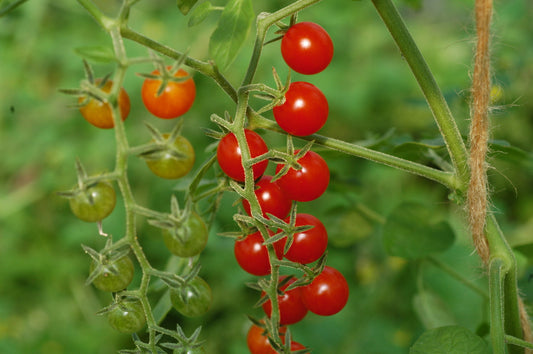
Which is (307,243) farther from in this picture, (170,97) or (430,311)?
(430,311)

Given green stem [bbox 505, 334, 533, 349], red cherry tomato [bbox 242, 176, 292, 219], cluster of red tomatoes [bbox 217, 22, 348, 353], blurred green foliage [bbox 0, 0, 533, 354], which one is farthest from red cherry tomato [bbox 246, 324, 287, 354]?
blurred green foliage [bbox 0, 0, 533, 354]

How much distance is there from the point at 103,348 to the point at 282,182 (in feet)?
4.28

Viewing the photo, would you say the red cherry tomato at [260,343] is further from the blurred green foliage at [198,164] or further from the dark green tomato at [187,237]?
the blurred green foliage at [198,164]

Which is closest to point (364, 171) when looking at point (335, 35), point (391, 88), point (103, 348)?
point (391, 88)

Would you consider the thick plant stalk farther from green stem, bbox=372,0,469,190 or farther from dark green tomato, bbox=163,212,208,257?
dark green tomato, bbox=163,212,208,257

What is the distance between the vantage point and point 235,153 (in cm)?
57

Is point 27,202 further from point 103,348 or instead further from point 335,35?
point 335,35

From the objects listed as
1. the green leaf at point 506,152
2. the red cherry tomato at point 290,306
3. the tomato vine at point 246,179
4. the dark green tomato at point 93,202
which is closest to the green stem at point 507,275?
the tomato vine at point 246,179

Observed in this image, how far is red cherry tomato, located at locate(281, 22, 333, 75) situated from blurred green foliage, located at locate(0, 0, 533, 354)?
2.90 ft

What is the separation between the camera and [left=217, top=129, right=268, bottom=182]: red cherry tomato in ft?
1.86

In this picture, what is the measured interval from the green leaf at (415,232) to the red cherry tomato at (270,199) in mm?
294

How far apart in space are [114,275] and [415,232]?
53 cm

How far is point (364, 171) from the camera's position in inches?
81.4

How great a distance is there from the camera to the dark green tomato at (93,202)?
0.51m
